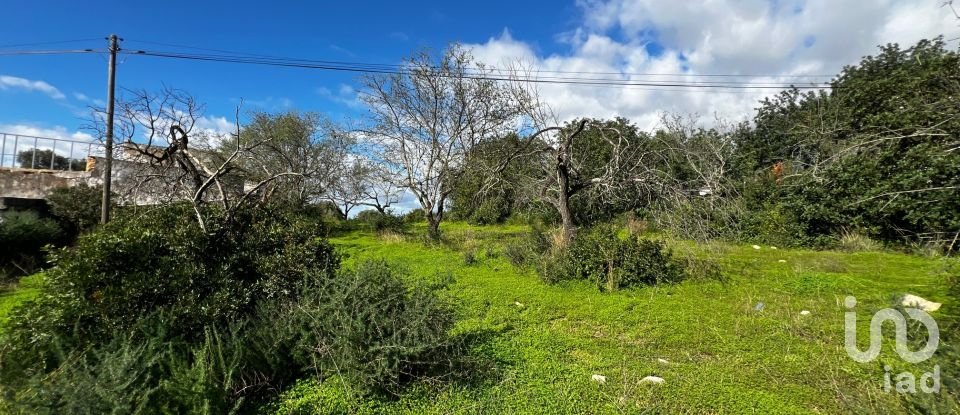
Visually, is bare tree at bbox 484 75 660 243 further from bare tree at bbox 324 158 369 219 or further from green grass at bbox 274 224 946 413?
bare tree at bbox 324 158 369 219

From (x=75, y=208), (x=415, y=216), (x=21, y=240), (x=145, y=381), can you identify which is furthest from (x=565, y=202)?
(x=415, y=216)

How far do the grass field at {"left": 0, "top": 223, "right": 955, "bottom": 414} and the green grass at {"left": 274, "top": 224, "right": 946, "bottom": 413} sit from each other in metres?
0.01

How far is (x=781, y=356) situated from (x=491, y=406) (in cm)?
275

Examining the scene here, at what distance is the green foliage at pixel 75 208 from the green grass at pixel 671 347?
35.0ft

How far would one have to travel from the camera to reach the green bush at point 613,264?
21.7 feet

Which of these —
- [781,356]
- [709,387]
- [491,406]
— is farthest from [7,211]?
[781,356]

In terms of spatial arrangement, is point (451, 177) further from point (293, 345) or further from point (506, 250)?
point (293, 345)

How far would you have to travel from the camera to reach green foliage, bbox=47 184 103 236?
36.9 feet

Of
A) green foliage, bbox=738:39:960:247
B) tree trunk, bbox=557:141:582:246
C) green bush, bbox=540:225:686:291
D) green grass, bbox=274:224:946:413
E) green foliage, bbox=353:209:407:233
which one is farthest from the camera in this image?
green foliage, bbox=353:209:407:233

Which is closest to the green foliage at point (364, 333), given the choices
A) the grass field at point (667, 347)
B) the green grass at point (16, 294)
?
the grass field at point (667, 347)

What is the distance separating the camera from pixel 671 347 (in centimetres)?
416

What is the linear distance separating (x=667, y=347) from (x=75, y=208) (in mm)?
14541

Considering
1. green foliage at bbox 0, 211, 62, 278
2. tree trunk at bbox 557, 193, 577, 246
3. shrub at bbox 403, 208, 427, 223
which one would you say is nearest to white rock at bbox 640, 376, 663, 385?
tree trunk at bbox 557, 193, 577, 246

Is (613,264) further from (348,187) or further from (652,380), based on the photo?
(348,187)
